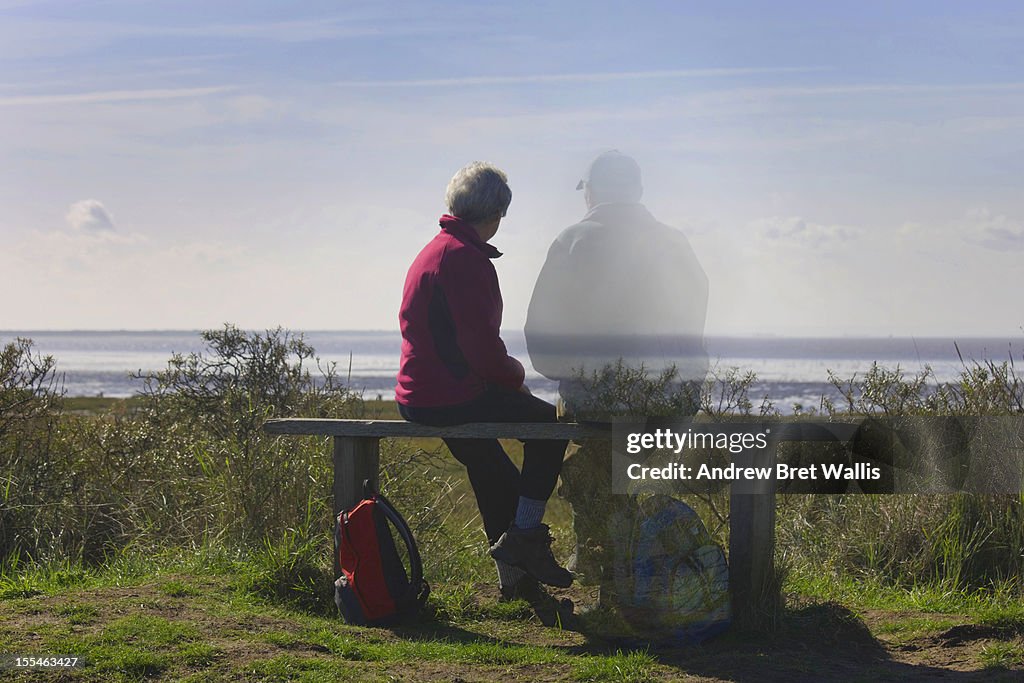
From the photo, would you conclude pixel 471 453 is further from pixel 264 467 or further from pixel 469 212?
pixel 264 467

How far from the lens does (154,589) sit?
6.12m

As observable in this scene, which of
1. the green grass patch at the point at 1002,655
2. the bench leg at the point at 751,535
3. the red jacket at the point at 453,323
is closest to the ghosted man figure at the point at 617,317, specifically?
the red jacket at the point at 453,323

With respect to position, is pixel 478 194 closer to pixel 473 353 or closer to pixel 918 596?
pixel 473 353

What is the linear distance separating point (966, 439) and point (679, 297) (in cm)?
253

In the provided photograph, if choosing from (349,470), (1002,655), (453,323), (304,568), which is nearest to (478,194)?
(453,323)

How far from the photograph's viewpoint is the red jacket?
553cm

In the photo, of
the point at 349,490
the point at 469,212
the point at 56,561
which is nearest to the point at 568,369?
the point at 469,212

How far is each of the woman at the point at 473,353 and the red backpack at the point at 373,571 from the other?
1.65ft

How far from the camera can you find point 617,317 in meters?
5.54

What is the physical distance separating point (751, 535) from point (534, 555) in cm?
114

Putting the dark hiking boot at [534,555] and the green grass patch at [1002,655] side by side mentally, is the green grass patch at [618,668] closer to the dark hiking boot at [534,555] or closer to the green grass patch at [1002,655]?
the dark hiking boot at [534,555]

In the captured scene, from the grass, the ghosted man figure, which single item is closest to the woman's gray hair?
the ghosted man figure
